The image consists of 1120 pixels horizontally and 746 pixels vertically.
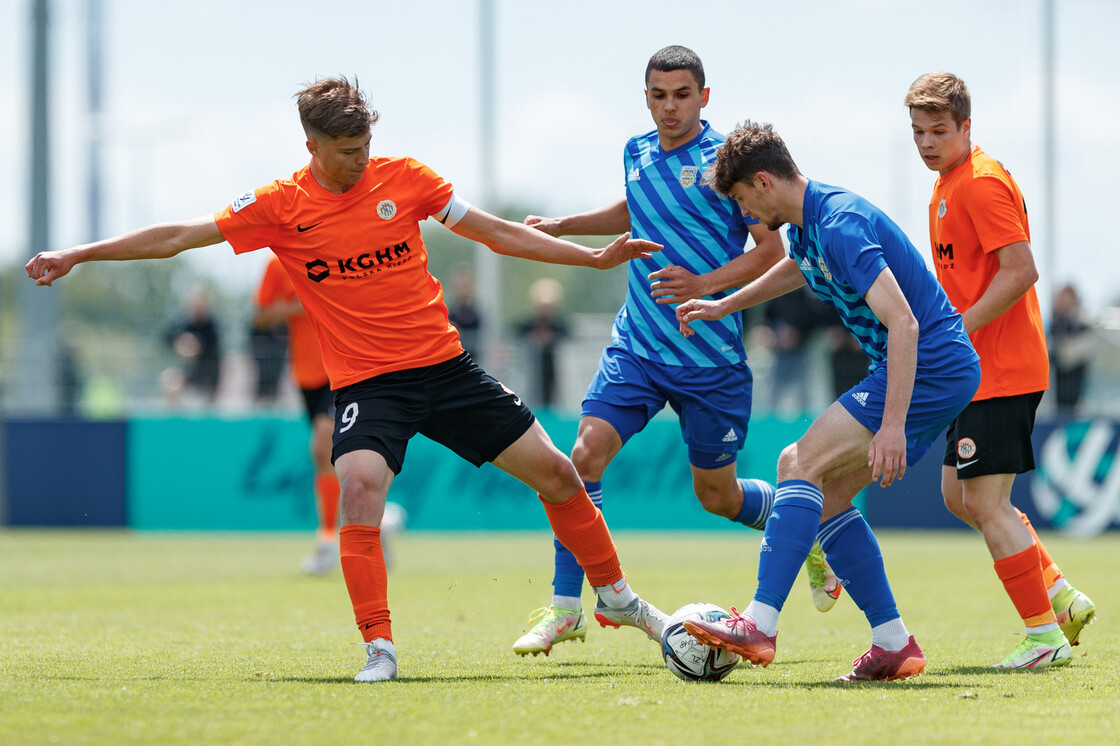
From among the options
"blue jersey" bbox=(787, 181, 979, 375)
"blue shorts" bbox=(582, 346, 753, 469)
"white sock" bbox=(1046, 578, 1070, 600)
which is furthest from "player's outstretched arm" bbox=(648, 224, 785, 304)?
"white sock" bbox=(1046, 578, 1070, 600)

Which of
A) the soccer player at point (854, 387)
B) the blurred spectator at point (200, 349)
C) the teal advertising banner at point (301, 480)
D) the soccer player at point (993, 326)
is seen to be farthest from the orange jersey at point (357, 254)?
Result: the blurred spectator at point (200, 349)

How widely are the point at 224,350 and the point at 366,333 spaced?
38.7ft

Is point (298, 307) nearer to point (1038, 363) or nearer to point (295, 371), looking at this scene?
point (295, 371)

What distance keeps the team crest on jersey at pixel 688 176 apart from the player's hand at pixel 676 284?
0.48 metres

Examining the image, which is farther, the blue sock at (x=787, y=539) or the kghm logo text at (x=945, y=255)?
the kghm logo text at (x=945, y=255)

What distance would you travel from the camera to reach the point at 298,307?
10.4 metres

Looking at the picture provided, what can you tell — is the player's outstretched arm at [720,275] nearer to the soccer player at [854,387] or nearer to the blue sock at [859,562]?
the soccer player at [854,387]

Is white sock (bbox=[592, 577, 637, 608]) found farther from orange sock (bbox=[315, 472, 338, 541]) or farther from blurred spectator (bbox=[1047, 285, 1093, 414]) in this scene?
blurred spectator (bbox=[1047, 285, 1093, 414])

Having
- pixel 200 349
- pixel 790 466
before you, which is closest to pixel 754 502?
pixel 790 466

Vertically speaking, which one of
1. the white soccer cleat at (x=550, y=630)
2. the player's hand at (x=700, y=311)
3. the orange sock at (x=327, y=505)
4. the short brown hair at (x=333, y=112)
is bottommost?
the orange sock at (x=327, y=505)

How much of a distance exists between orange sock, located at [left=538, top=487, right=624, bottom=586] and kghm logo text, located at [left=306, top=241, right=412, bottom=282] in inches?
46.6

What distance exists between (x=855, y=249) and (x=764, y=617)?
1312mm

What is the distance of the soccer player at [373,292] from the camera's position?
5.17 m

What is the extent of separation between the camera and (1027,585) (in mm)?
5547
